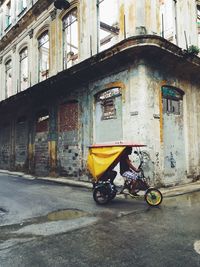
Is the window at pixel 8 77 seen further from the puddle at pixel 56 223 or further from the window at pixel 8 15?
the puddle at pixel 56 223

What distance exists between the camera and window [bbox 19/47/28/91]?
58.0 feet

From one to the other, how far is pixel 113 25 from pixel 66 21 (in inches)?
132

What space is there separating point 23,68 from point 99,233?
1593 cm

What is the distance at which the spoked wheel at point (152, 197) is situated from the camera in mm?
6609

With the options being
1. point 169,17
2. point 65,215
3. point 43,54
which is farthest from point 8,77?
point 65,215

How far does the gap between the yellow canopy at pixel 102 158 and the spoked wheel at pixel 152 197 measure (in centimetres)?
124

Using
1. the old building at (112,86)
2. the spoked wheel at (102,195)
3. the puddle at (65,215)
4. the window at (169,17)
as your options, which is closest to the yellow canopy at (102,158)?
the spoked wheel at (102,195)

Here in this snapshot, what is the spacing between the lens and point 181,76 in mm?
11422

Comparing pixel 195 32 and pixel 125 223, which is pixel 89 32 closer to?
pixel 195 32

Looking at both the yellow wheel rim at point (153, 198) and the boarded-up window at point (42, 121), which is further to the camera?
the boarded-up window at point (42, 121)

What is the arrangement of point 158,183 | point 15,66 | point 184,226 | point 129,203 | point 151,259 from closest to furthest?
point 151,259, point 184,226, point 129,203, point 158,183, point 15,66

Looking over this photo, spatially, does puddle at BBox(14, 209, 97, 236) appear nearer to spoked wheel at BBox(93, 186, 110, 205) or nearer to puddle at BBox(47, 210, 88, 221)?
puddle at BBox(47, 210, 88, 221)

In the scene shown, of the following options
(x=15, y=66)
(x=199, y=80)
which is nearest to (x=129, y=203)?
(x=199, y=80)

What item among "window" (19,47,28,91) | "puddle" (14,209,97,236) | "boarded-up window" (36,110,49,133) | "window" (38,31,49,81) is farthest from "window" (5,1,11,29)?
"puddle" (14,209,97,236)
